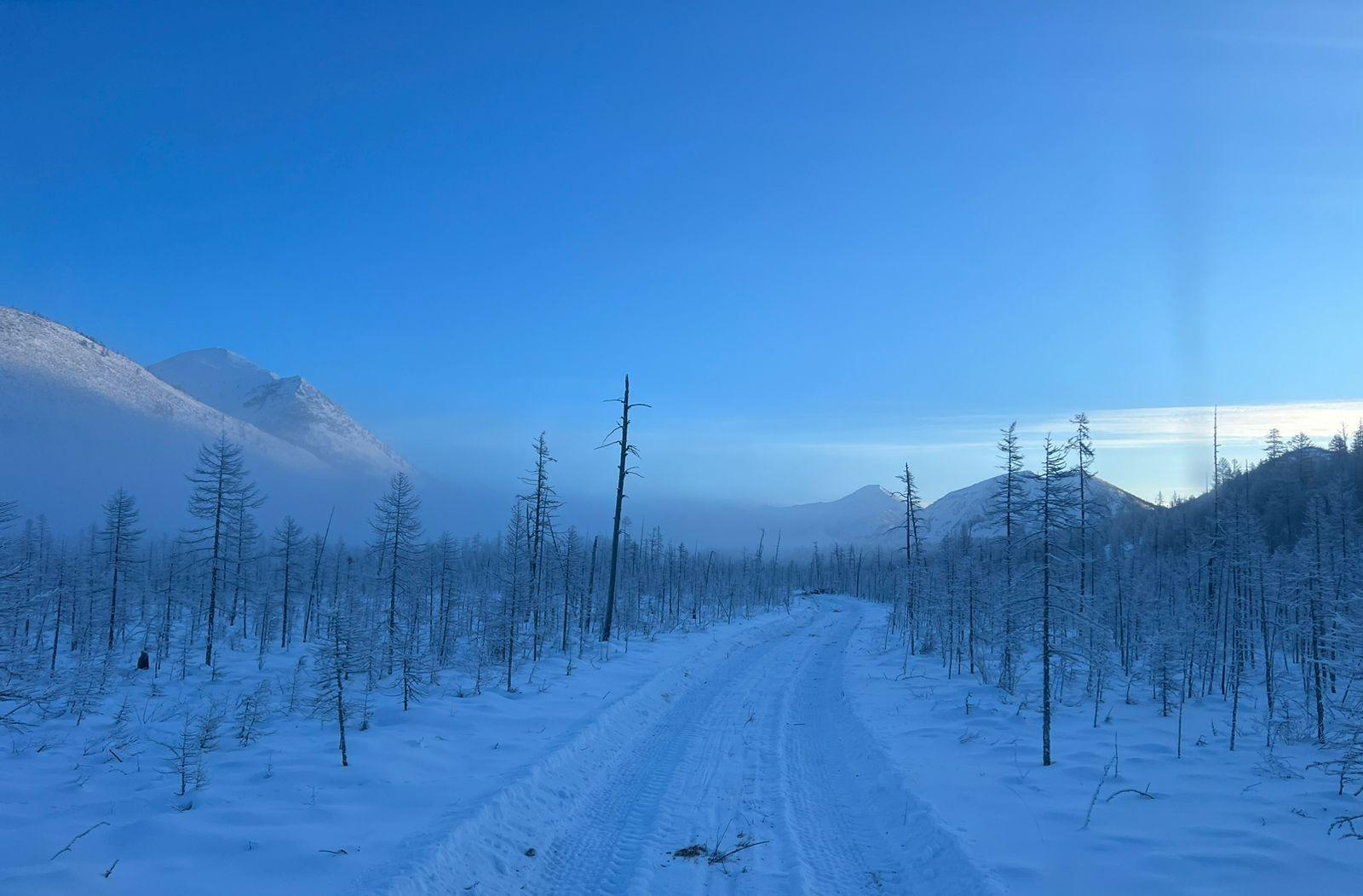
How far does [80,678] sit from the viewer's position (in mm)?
19906

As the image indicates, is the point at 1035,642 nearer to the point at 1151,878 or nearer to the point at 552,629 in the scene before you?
the point at 1151,878

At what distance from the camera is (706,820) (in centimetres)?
891

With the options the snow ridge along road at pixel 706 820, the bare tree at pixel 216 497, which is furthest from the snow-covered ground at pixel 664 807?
the bare tree at pixel 216 497

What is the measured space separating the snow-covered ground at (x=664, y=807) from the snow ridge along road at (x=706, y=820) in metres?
0.04

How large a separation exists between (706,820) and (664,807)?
80cm

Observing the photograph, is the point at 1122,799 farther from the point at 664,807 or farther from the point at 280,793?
the point at 280,793

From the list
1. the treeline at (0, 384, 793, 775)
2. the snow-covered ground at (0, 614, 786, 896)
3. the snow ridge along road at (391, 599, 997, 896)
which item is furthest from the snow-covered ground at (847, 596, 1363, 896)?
the treeline at (0, 384, 793, 775)

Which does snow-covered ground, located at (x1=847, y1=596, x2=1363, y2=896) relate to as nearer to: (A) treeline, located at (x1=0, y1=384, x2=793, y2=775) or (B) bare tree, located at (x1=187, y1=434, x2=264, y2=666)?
(A) treeline, located at (x1=0, y1=384, x2=793, y2=775)

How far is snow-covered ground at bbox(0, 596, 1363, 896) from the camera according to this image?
7.15 metres

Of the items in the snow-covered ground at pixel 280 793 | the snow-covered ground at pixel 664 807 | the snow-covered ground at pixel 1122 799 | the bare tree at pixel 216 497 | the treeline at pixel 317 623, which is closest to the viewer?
the snow-covered ground at pixel 280 793

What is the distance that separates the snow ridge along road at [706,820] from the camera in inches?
283

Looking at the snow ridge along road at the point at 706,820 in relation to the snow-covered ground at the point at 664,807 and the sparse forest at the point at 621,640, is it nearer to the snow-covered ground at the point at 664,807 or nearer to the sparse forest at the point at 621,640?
the snow-covered ground at the point at 664,807

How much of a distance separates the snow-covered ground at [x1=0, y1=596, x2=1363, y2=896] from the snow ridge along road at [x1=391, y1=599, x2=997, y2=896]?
4cm

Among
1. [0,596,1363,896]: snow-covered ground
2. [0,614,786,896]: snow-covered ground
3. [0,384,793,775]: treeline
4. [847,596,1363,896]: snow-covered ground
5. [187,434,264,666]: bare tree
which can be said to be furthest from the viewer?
[187,434,264,666]: bare tree
